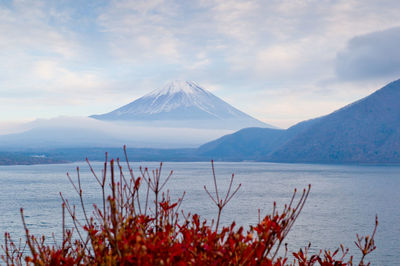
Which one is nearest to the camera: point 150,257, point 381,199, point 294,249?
point 150,257

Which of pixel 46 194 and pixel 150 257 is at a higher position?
pixel 150 257

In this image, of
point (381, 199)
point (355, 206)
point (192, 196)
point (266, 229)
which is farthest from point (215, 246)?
point (381, 199)

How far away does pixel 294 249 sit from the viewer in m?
32.8

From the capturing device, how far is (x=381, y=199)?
2908 inches

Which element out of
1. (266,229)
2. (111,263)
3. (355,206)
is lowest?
(355,206)

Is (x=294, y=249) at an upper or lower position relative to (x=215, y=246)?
lower

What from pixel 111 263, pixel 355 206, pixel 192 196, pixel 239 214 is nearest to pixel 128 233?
pixel 111 263

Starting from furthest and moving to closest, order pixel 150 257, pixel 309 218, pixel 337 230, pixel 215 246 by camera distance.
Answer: pixel 309 218, pixel 337 230, pixel 215 246, pixel 150 257

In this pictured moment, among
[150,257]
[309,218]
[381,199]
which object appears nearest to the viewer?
[150,257]

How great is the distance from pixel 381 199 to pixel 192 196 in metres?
31.7

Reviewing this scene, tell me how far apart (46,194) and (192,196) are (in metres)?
25.5

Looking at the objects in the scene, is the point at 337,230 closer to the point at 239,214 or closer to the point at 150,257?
the point at 239,214

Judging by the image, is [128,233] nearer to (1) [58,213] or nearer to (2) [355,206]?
(1) [58,213]

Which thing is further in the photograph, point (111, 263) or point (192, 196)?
point (192, 196)
